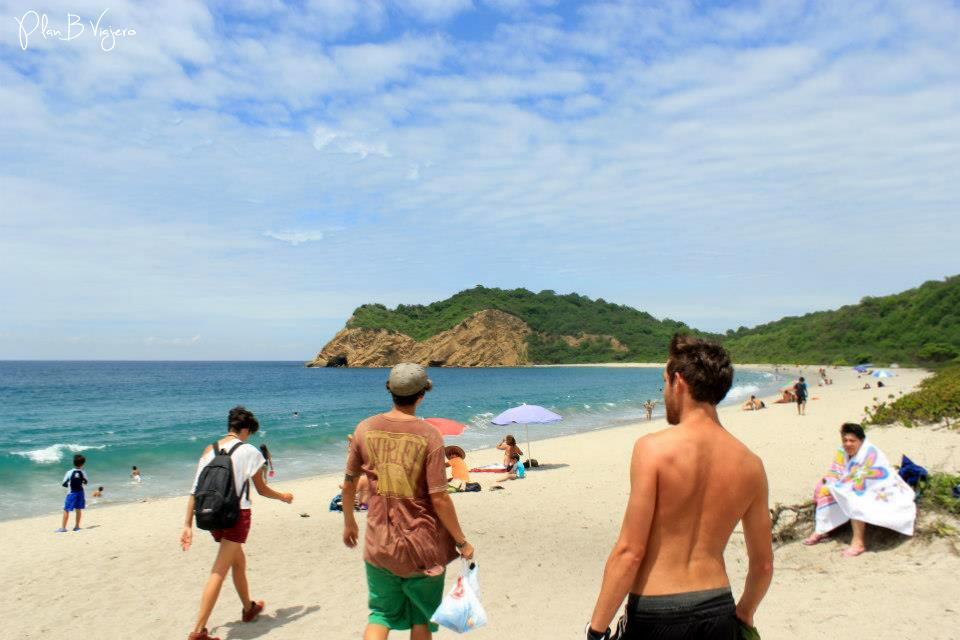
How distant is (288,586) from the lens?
6.38 meters

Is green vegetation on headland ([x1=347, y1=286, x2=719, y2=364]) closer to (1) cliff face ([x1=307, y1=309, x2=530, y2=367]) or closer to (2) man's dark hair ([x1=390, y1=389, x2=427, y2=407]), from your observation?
(1) cliff face ([x1=307, y1=309, x2=530, y2=367])

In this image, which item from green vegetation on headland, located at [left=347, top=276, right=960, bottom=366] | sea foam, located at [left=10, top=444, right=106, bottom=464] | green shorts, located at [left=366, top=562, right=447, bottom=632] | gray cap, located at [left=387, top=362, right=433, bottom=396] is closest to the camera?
green shorts, located at [left=366, top=562, right=447, bottom=632]

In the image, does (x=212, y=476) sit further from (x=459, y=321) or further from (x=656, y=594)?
(x=459, y=321)

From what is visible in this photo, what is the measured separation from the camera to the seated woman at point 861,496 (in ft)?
19.1

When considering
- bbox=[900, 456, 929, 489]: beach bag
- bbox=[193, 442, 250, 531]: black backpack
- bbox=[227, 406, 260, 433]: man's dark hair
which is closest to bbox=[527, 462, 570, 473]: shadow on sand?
bbox=[900, 456, 929, 489]: beach bag

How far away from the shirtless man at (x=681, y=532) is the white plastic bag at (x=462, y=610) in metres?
1.02

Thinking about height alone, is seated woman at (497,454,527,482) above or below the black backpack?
below

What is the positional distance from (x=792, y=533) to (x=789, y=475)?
5.01 metres

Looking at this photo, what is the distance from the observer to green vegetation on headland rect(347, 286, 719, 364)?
479 feet

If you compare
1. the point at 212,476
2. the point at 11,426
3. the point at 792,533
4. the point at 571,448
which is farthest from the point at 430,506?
the point at 11,426

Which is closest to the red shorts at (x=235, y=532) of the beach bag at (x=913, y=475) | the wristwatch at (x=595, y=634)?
the wristwatch at (x=595, y=634)

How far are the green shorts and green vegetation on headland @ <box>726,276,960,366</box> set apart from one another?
70968 millimetres

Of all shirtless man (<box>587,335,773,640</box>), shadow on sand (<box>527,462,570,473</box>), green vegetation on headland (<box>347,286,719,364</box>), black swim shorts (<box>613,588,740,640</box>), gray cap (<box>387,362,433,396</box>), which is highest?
green vegetation on headland (<box>347,286,719,364</box>)

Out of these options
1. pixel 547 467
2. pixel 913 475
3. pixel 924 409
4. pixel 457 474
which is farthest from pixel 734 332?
pixel 913 475
